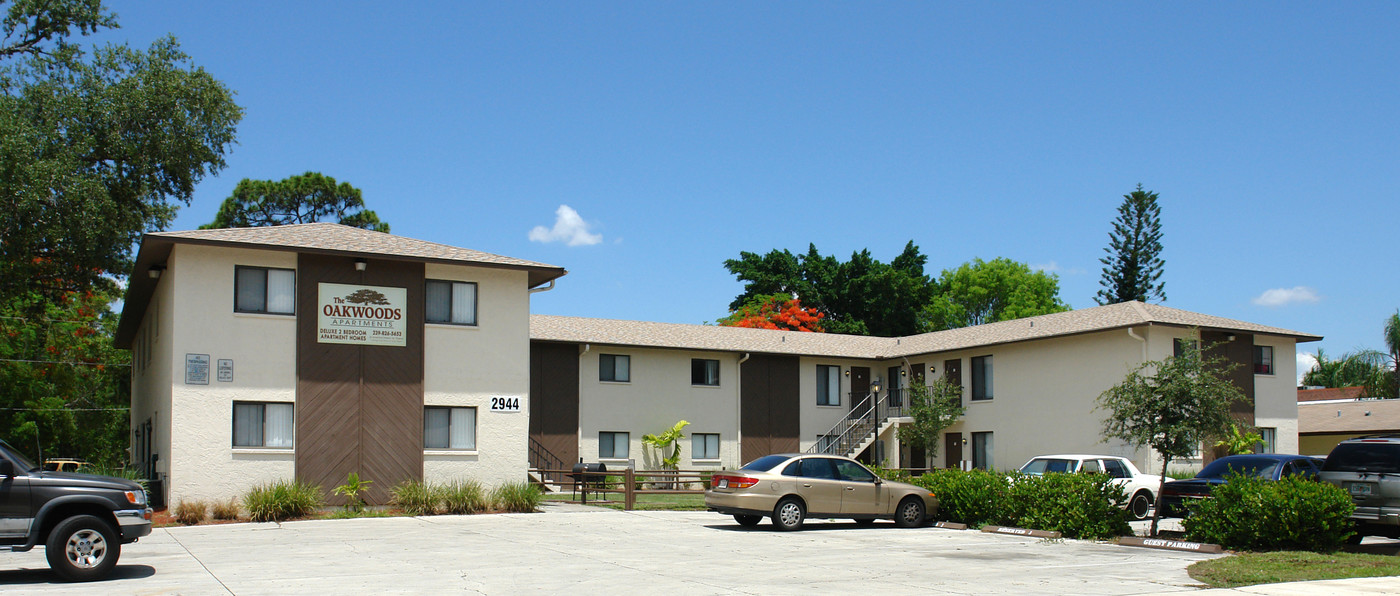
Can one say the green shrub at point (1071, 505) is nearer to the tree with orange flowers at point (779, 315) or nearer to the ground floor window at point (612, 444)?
the ground floor window at point (612, 444)

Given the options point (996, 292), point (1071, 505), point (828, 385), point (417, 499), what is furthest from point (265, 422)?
point (996, 292)

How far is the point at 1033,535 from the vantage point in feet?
62.0

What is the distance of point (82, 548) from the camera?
12.0m

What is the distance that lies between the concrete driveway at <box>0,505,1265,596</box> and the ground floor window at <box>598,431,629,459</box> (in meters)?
13.9

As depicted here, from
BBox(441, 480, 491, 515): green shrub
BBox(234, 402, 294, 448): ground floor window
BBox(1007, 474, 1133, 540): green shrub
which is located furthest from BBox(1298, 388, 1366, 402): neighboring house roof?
BBox(234, 402, 294, 448): ground floor window

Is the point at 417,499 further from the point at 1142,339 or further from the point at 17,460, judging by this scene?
the point at 1142,339

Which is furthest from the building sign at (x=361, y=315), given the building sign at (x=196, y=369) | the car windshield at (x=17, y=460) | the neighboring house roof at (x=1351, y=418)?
the neighboring house roof at (x=1351, y=418)

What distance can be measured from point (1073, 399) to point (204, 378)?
23.6 meters

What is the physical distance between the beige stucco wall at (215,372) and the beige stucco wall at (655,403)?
12178 mm

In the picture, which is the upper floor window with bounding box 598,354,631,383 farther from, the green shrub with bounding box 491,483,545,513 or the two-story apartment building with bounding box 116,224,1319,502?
the green shrub with bounding box 491,483,545,513

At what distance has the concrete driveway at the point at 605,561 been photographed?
1175 centimetres

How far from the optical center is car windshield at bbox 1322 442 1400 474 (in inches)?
631

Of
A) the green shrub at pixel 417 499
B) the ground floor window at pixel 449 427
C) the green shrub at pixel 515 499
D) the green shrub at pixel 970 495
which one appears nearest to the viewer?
the green shrub at pixel 970 495

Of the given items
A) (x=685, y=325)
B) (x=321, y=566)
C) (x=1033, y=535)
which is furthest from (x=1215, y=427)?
(x=685, y=325)
